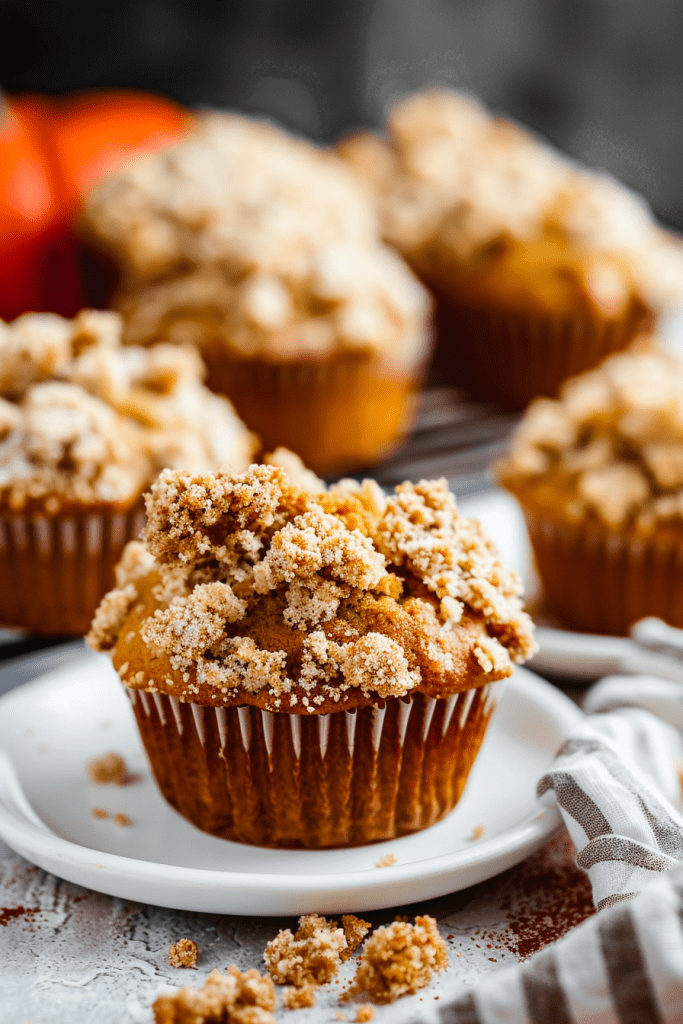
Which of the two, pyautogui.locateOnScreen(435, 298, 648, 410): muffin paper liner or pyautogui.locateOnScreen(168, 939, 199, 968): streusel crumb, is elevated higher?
pyautogui.locateOnScreen(168, 939, 199, 968): streusel crumb

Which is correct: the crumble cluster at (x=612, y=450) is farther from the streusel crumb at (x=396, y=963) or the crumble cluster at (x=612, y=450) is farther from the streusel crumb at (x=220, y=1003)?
the streusel crumb at (x=220, y=1003)

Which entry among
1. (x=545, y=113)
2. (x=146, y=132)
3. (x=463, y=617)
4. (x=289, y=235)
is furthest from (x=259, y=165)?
(x=545, y=113)

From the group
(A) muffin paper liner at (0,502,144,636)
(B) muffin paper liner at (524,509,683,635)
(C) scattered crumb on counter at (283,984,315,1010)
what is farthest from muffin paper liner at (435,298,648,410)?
(C) scattered crumb on counter at (283,984,315,1010)

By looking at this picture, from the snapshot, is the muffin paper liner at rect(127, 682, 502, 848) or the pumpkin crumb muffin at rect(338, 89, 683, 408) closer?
the muffin paper liner at rect(127, 682, 502, 848)

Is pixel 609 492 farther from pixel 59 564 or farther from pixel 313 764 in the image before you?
pixel 59 564

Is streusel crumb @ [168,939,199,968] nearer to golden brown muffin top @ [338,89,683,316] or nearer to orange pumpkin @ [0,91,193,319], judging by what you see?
orange pumpkin @ [0,91,193,319]

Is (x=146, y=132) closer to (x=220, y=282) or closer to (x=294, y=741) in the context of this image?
(x=220, y=282)

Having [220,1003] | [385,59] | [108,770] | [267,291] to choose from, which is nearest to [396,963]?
[220,1003]
